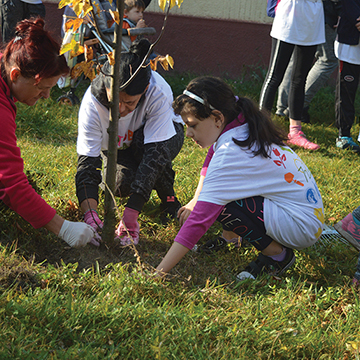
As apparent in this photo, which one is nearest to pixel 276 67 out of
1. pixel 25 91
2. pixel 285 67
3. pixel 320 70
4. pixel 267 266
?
pixel 285 67

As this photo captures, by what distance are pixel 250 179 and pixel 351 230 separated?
0.73 meters

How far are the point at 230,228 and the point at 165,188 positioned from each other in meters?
0.72

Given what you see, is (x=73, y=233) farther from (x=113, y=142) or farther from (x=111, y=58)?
(x=111, y=58)

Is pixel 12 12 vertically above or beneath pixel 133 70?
beneath

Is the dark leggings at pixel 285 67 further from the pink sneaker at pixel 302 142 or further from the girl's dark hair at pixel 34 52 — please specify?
the girl's dark hair at pixel 34 52

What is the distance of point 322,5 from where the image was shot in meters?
4.18

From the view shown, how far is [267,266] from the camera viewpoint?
2.18 metres

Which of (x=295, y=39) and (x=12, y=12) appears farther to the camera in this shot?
(x=12, y=12)

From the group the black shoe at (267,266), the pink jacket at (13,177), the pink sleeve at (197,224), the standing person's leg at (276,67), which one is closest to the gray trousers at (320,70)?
the standing person's leg at (276,67)

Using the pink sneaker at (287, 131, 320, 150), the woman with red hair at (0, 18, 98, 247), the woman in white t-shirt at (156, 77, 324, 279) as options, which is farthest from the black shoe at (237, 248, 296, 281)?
the pink sneaker at (287, 131, 320, 150)

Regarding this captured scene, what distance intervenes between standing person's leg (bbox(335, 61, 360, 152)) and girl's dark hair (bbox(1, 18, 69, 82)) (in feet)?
11.1

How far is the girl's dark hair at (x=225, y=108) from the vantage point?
205 centimetres

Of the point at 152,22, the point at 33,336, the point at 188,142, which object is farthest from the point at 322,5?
the point at 33,336

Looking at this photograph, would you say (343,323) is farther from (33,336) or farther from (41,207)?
(41,207)
